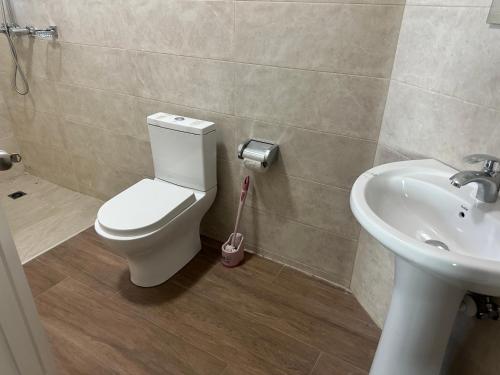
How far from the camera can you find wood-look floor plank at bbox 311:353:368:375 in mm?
1426

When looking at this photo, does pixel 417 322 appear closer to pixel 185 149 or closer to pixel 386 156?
pixel 386 156

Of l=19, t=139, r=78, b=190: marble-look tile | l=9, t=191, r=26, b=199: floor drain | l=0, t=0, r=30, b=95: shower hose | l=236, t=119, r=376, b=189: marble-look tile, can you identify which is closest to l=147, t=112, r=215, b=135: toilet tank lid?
l=236, t=119, r=376, b=189: marble-look tile

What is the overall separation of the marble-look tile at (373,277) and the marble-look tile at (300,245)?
0.06 metres

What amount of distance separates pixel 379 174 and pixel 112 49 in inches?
63.6

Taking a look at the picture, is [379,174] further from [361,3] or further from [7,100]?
[7,100]

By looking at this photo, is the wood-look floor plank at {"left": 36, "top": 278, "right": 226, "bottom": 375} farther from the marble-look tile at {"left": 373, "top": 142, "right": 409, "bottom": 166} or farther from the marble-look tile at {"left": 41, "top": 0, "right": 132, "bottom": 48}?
the marble-look tile at {"left": 41, "top": 0, "right": 132, "bottom": 48}

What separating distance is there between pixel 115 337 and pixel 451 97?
1.61 metres

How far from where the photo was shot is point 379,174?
1.15m

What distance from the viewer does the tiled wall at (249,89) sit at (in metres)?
1.42

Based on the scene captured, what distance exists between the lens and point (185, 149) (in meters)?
1.82

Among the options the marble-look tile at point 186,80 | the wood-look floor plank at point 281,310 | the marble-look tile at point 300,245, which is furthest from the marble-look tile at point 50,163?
the marble-look tile at point 300,245

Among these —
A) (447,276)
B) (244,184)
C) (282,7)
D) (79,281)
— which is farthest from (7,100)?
(447,276)

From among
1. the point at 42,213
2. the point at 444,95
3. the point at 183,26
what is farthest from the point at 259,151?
the point at 42,213

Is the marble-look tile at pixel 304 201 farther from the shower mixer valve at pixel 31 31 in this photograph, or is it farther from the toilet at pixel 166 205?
the shower mixer valve at pixel 31 31
